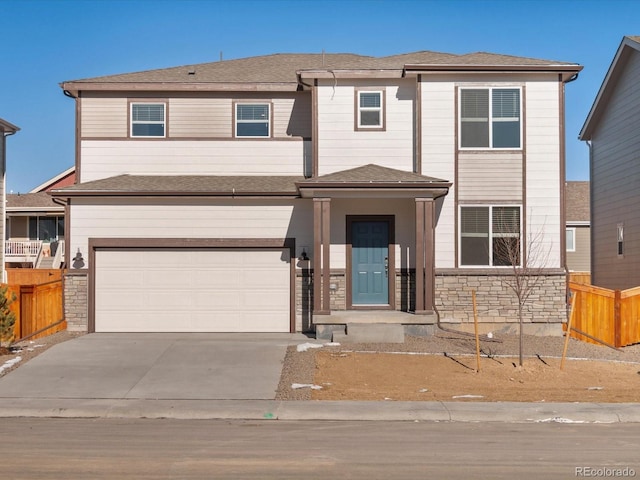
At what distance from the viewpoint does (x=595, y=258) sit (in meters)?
25.7

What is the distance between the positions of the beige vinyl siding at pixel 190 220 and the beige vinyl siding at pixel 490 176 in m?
3.99

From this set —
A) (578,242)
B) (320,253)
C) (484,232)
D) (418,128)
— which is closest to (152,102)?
(320,253)

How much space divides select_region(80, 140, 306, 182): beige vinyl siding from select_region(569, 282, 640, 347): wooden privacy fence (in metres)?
8.29

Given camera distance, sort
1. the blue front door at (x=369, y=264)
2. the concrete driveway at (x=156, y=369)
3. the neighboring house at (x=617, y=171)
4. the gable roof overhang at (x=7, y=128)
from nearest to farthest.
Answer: the concrete driveway at (x=156, y=369)
the blue front door at (x=369, y=264)
the neighboring house at (x=617, y=171)
the gable roof overhang at (x=7, y=128)

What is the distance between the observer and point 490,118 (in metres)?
18.0

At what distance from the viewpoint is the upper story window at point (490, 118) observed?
18.0 metres

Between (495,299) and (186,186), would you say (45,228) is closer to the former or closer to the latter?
(186,186)

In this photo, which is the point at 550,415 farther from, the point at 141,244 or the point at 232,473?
the point at 141,244

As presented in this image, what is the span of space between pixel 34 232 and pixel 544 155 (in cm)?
2629

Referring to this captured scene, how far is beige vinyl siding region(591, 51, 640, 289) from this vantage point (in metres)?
21.7

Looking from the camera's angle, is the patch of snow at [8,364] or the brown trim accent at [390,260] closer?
the patch of snow at [8,364]

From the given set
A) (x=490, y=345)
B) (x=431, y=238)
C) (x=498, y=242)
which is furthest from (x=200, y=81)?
(x=490, y=345)

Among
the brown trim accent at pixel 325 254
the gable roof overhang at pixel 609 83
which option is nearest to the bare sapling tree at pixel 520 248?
the brown trim accent at pixel 325 254

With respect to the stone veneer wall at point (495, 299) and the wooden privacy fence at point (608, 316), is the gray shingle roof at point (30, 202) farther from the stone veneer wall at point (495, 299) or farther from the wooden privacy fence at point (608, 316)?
the wooden privacy fence at point (608, 316)
